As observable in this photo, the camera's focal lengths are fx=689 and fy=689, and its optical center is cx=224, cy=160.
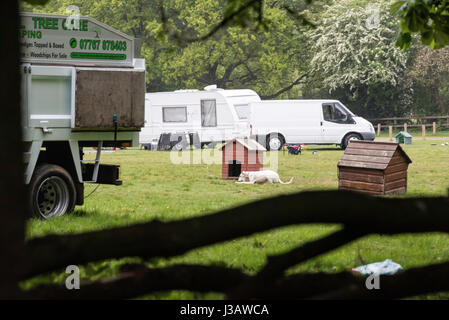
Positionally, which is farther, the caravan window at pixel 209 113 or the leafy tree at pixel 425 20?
the caravan window at pixel 209 113

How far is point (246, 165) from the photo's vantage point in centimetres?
1752

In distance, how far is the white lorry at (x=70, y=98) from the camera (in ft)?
33.4

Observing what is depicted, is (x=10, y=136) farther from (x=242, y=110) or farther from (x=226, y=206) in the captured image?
(x=242, y=110)

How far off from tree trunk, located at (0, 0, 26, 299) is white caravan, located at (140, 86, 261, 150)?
3063 centimetres

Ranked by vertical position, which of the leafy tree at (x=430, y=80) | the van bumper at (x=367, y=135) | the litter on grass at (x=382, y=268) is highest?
the leafy tree at (x=430, y=80)

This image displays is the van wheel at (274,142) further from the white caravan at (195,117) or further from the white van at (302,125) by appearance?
the white caravan at (195,117)

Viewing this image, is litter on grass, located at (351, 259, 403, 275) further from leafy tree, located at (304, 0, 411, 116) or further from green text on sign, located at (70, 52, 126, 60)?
leafy tree, located at (304, 0, 411, 116)

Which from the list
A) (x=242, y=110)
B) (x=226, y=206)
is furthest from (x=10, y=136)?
(x=242, y=110)

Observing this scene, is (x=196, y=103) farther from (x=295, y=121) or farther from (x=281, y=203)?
(x=281, y=203)

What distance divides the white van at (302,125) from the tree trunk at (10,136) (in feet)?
96.8

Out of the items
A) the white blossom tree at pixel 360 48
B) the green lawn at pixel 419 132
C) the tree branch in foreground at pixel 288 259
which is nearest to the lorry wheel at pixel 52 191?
the tree branch in foreground at pixel 288 259

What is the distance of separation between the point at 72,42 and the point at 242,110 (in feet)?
76.5

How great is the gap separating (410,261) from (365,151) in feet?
21.0
